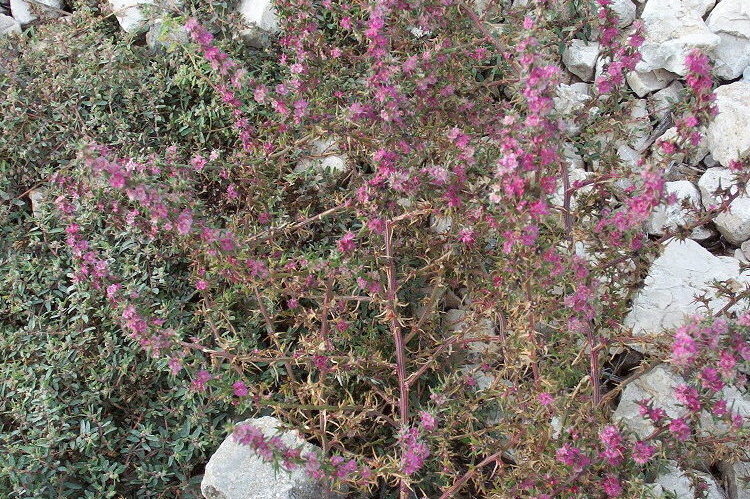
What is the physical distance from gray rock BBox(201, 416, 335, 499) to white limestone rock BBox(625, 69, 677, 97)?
2.31m

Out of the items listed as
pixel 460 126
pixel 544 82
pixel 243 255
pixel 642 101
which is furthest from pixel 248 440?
pixel 642 101

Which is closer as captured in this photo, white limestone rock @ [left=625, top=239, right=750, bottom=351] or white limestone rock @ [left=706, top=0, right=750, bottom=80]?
white limestone rock @ [left=625, top=239, right=750, bottom=351]

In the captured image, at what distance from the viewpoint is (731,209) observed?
3.33 metres

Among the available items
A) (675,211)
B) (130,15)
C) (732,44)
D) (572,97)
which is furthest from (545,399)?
(130,15)

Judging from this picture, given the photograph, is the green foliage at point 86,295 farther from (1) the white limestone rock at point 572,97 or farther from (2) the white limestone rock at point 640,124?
(2) the white limestone rock at point 640,124

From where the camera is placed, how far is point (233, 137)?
376cm

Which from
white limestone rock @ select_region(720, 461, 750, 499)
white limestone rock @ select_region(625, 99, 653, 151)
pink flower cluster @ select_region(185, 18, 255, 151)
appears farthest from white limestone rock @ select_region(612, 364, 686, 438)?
pink flower cluster @ select_region(185, 18, 255, 151)

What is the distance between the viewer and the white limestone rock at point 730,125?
339 centimetres

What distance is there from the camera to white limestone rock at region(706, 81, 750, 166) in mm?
3395

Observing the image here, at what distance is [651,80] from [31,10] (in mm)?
3375

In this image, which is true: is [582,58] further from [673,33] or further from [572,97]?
[673,33]

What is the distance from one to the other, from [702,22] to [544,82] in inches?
82.1

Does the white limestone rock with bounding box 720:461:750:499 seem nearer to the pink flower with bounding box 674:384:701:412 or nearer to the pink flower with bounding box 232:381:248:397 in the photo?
the pink flower with bounding box 674:384:701:412

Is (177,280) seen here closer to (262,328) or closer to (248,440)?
(262,328)
